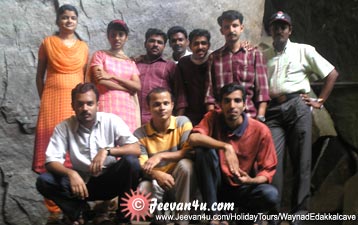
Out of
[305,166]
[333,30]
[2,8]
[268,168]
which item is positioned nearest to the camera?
[268,168]

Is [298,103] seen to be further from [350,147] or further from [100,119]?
[350,147]

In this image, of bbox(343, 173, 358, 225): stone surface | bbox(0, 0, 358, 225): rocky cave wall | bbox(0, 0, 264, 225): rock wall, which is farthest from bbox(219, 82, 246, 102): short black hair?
bbox(0, 0, 264, 225): rock wall

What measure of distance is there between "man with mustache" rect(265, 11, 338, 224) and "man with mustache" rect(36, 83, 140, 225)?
85cm

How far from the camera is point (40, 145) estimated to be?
3172mm

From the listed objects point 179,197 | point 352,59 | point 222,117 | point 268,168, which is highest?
point 352,59

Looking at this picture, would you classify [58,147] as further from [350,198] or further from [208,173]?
[350,198]

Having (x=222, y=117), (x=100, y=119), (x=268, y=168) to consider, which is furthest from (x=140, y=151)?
(x=268, y=168)

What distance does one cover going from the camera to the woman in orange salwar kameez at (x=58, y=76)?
10.4 ft

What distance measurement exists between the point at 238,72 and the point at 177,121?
0.45 meters

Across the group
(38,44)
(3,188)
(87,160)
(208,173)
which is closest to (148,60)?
(87,160)

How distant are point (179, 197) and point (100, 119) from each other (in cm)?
58

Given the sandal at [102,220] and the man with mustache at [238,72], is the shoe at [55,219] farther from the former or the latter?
the man with mustache at [238,72]

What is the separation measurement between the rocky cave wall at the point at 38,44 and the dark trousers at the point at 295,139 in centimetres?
124

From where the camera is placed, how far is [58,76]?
127 inches
